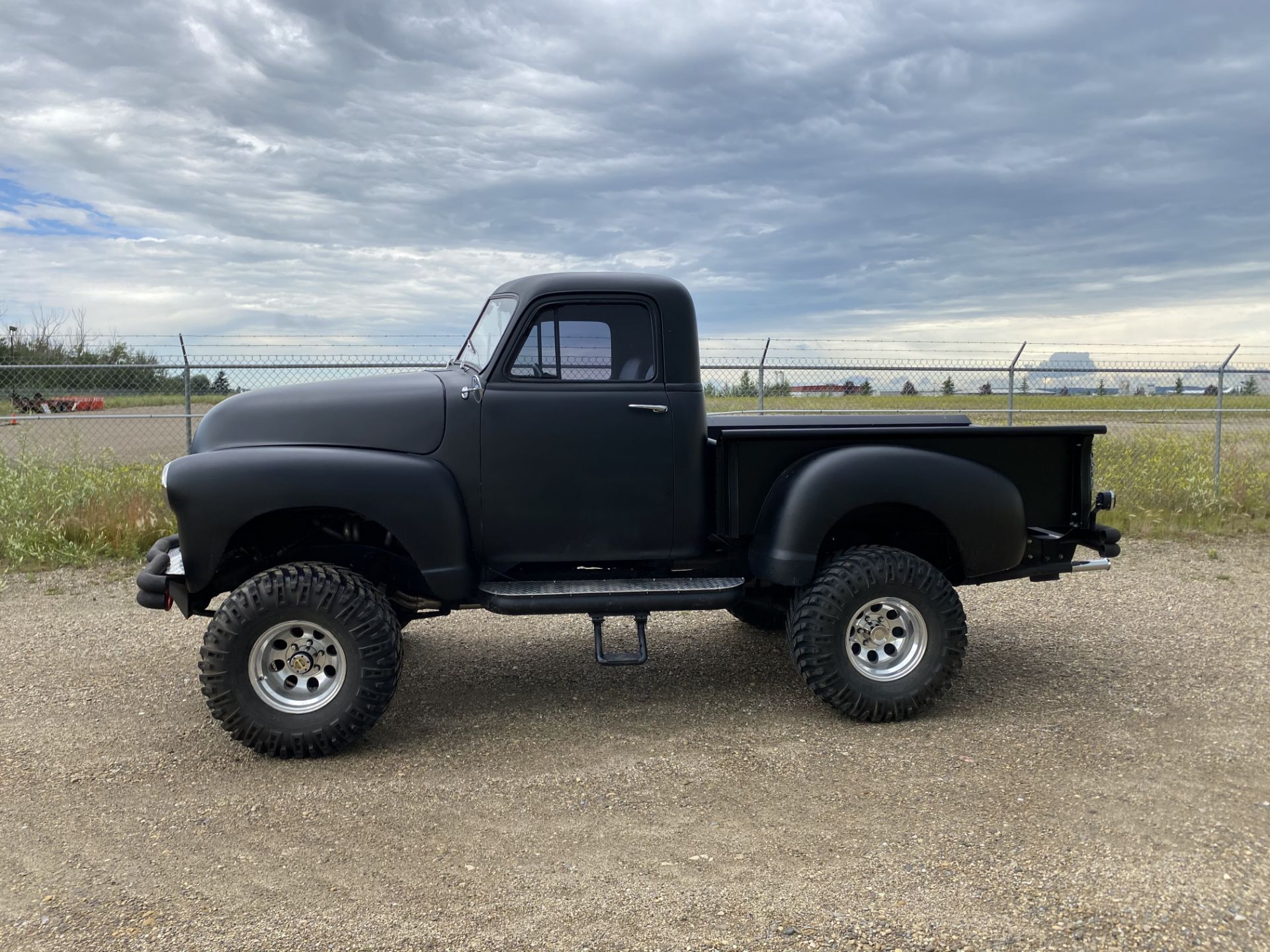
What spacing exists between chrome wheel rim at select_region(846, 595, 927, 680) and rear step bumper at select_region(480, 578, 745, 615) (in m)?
0.63

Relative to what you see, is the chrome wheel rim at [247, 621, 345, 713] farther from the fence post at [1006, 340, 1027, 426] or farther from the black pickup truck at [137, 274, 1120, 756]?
the fence post at [1006, 340, 1027, 426]

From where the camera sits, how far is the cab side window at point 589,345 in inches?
191

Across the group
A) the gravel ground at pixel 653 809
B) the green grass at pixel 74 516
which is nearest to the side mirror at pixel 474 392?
the gravel ground at pixel 653 809

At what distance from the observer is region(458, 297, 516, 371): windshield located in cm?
496

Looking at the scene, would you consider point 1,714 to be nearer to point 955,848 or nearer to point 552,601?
point 552,601

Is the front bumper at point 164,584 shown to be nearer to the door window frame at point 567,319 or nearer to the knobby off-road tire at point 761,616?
the door window frame at point 567,319

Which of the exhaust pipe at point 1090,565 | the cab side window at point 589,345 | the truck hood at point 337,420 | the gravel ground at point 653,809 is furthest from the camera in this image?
the exhaust pipe at point 1090,565

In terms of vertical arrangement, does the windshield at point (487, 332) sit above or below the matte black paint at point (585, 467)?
above

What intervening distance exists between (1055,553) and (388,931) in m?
3.95

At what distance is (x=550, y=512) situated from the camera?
15.9 feet

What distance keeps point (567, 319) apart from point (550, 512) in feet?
3.12

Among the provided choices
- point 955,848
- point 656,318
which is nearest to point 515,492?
point 656,318

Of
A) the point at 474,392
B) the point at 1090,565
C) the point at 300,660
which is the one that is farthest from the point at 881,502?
the point at 300,660

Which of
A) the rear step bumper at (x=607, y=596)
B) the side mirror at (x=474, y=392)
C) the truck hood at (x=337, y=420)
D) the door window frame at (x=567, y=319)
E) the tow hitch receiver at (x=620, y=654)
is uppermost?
the door window frame at (x=567, y=319)
